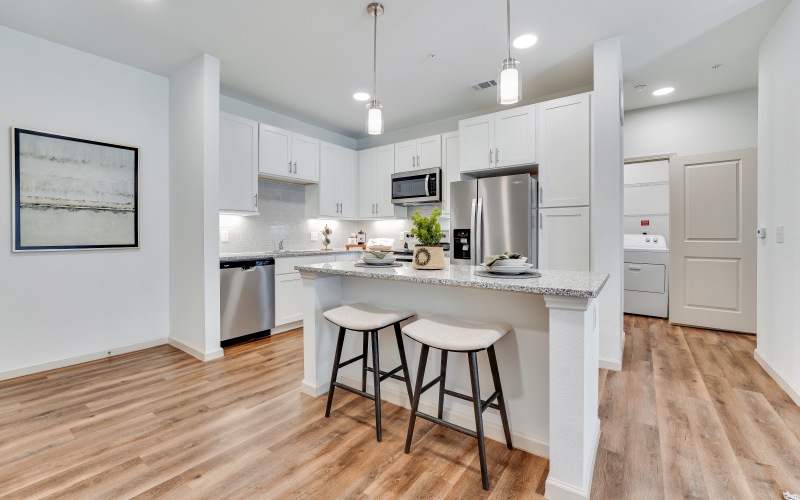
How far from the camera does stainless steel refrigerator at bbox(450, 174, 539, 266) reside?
3.40 metres

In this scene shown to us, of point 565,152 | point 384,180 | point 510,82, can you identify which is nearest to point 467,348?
point 510,82

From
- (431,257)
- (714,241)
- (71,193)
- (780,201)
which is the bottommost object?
(431,257)

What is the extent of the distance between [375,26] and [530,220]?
2.13m

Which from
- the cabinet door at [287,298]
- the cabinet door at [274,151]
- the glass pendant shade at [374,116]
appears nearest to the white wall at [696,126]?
the glass pendant shade at [374,116]

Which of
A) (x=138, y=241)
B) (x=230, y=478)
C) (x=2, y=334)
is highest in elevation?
(x=138, y=241)

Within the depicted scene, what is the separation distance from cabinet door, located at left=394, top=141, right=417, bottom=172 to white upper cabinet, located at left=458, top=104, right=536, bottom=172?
0.87 m

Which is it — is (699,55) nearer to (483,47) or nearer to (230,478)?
(483,47)

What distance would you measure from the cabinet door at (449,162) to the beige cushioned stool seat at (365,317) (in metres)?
2.59

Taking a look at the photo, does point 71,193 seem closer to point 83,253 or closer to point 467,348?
point 83,253

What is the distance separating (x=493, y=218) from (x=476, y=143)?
902mm

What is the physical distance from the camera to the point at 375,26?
254 centimetres

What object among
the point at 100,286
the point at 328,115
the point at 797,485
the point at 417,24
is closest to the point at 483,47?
the point at 417,24

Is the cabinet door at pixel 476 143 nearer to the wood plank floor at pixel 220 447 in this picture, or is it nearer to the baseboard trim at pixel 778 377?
the wood plank floor at pixel 220 447

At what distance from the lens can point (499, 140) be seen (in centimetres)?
372
